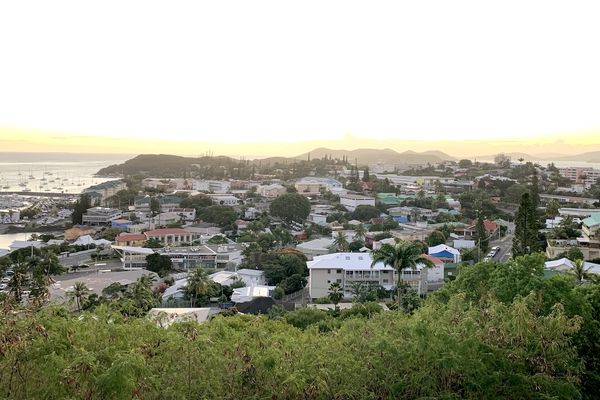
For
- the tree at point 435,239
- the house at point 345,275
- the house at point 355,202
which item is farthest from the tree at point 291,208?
the house at point 345,275

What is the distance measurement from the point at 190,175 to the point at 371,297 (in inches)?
2455

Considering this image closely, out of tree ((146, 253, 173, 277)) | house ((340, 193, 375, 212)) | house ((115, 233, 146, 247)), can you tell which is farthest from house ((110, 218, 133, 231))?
house ((340, 193, 375, 212))

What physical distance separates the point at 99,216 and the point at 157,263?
1698 centimetres

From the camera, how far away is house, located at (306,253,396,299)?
64.5ft

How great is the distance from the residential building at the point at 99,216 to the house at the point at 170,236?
28.7 feet

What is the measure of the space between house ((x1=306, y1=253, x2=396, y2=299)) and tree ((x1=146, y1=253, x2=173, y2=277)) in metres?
7.17

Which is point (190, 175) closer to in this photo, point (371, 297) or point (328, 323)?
point (371, 297)

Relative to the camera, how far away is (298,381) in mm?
4484

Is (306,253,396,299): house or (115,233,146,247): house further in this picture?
(115,233,146,247): house

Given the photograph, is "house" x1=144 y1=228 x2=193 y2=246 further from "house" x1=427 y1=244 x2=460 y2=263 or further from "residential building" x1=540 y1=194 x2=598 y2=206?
"residential building" x1=540 y1=194 x2=598 y2=206

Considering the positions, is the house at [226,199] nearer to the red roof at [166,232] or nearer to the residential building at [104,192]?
the residential building at [104,192]

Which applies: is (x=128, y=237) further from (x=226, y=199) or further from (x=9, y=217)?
(x=226, y=199)

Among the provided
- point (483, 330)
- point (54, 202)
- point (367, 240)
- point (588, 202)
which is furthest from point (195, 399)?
point (54, 202)

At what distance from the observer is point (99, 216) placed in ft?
129
